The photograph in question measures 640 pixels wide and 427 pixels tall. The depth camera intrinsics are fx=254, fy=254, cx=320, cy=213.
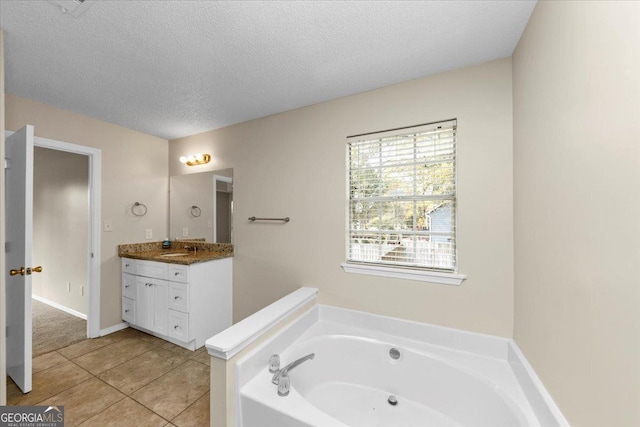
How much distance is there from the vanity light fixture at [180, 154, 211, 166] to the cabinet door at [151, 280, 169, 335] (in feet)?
4.58

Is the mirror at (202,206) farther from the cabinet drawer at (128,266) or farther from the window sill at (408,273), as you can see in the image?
the window sill at (408,273)

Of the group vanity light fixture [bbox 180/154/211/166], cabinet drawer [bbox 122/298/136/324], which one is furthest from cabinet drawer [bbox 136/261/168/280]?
vanity light fixture [bbox 180/154/211/166]

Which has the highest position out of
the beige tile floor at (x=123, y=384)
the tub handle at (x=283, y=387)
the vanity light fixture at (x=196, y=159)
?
the vanity light fixture at (x=196, y=159)

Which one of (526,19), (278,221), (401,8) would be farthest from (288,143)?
(526,19)

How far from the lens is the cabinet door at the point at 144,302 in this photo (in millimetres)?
2709

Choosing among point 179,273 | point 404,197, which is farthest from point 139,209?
point 404,197

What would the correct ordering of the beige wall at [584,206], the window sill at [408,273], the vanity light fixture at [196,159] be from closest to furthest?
the beige wall at [584,206], the window sill at [408,273], the vanity light fixture at [196,159]

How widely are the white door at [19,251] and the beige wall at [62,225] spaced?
55.0 inches

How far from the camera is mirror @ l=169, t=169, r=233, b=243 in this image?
2902 millimetres

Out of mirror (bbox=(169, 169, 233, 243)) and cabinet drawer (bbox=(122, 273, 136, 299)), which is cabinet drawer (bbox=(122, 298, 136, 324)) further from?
mirror (bbox=(169, 169, 233, 243))

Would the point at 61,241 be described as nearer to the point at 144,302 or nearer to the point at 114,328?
the point at 114,328

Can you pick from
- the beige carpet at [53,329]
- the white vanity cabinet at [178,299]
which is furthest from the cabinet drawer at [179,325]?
the beige carpet at [53,329]

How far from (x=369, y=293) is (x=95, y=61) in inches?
101

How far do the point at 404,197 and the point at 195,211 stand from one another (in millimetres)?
2515
